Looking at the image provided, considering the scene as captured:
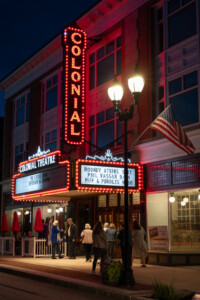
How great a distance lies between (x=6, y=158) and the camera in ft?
115

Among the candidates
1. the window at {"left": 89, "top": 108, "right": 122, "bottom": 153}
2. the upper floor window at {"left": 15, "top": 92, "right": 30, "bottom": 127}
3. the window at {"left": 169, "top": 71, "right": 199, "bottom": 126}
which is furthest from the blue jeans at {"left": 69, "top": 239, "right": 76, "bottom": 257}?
the upper floor window at {"left": 15, "top": 92, "right": 30, "bottom": 127}

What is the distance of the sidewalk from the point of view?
11.6 m

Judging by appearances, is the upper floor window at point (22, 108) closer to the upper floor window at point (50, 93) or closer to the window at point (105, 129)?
the upper floor window at point (50, 93)

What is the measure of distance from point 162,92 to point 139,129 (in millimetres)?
1949

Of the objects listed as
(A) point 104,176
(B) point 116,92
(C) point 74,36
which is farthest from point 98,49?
(B) point 116,92

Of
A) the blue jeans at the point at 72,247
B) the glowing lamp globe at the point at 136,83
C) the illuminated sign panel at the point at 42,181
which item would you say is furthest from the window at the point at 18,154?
the glowing lamp globe at the point at 136,83

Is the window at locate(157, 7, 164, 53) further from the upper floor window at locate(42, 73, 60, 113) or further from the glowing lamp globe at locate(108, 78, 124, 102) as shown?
the upper floor window at locate(42, 73, 60, 113)

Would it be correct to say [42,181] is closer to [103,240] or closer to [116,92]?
[103,240]

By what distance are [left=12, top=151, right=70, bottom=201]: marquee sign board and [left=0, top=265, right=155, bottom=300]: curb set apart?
4.25 metres

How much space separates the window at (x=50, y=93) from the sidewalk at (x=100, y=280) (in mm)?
13299

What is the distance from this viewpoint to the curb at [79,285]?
36.0ft

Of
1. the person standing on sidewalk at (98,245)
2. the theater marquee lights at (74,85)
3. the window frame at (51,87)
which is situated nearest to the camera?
the person standing on sidewalk at (98,245)

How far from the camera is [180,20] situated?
1938cm

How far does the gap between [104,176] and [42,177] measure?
3.62m
